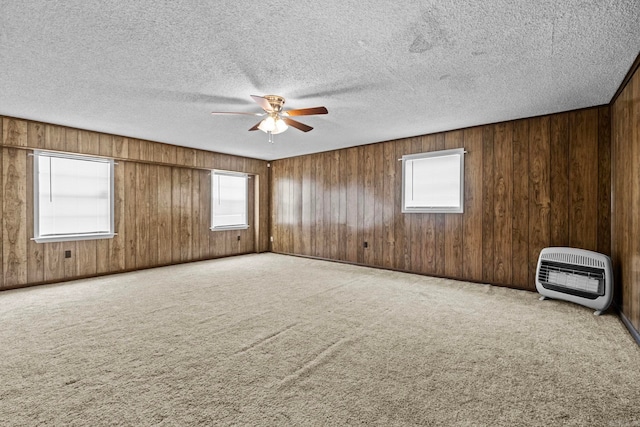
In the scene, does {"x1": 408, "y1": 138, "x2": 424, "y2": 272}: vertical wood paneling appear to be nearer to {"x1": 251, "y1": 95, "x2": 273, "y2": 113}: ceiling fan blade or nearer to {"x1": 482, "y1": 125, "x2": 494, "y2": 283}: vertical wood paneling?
{"x1": 482, "y1": 125, "x2": 494, "y2": 283}: vertical wood paneling

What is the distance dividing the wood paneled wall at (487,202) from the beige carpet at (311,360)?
2.61 ft

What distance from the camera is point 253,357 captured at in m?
2.15

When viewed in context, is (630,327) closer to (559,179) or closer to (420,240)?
(559,179)

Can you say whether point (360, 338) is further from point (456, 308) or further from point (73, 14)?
point (73, 14)

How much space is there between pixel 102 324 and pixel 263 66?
2.78 meters

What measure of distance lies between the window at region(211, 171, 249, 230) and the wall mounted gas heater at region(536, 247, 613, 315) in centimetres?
572

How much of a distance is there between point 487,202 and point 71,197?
629cm

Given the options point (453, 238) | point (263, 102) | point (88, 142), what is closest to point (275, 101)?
point (263, 102)

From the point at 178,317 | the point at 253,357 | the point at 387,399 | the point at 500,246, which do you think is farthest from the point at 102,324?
the point at 500,246

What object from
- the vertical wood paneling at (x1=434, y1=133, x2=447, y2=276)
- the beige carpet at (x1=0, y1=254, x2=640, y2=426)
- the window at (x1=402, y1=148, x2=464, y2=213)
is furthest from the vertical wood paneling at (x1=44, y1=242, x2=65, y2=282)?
the vertical wood paneling at (x1=434, y1=133, x2=447, y2=276)

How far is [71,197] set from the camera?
4.58 m

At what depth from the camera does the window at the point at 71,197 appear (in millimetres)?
4270

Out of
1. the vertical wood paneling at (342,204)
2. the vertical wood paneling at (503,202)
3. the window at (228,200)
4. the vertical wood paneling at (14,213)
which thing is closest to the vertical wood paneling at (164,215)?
the window at (228,200)

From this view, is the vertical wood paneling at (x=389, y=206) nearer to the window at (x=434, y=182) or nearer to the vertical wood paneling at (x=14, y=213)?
the window at (x=434, y=182)
